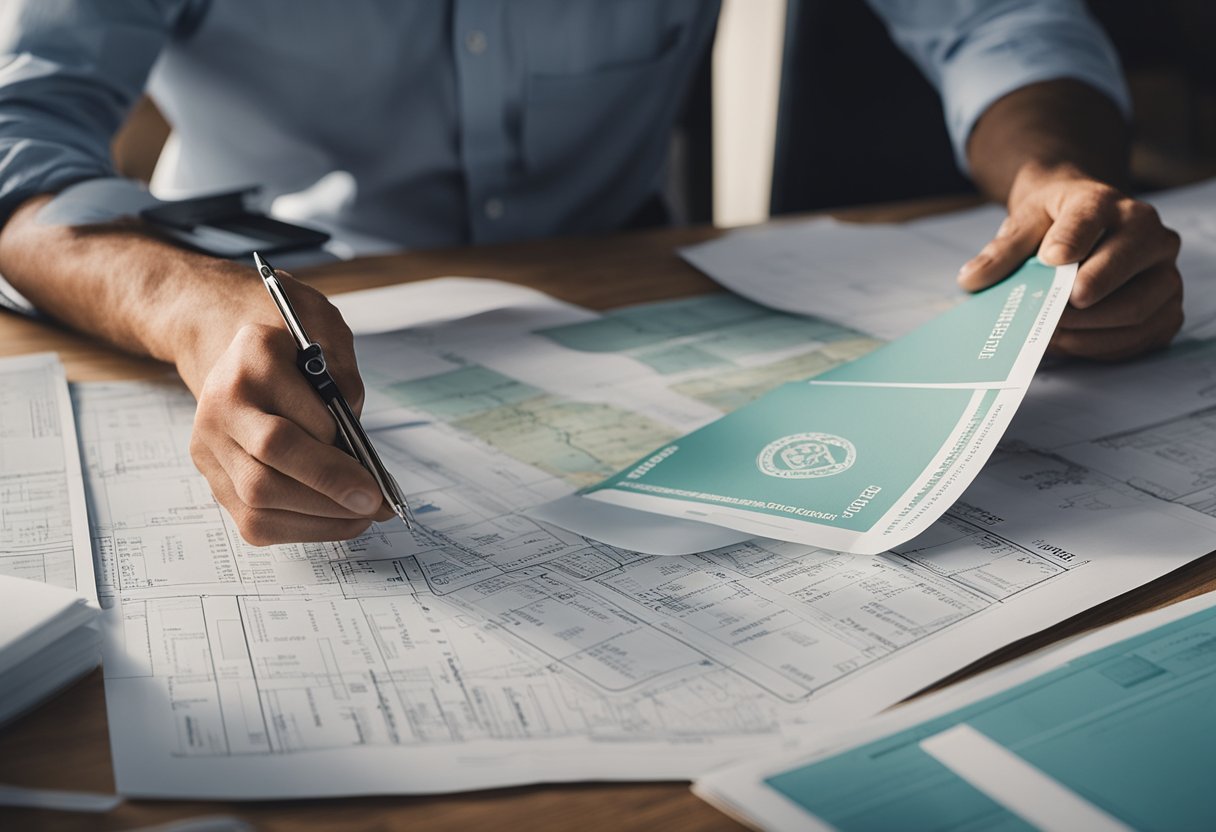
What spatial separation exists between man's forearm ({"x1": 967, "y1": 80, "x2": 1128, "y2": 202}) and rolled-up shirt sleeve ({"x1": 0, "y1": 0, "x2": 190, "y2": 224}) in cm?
80

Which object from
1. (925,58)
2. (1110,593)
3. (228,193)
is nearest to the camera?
(1110,593)

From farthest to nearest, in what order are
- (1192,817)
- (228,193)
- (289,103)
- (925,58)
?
(925,58), (289,103), (228,193), (1192,817)

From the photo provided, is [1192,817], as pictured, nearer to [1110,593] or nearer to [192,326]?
[1110,593]

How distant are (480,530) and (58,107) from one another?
2.23 feet

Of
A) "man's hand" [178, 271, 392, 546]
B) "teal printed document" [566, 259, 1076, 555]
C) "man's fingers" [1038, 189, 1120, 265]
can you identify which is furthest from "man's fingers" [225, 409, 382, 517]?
"man's fingers" [1038, 189, 1120, 265]

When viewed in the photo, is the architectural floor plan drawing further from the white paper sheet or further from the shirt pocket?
the shirt pocket

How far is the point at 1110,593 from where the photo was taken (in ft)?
1.69

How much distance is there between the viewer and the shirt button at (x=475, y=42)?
47.2 inches

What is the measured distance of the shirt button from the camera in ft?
3.93

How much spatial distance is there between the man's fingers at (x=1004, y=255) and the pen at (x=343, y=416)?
44 cm

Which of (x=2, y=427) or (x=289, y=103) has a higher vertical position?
(x=289, y=103)

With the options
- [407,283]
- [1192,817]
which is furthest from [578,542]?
[407,283]

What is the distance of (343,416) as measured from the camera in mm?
561

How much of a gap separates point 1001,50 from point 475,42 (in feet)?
1.83
